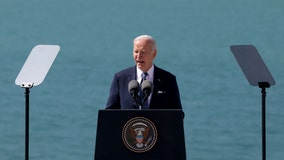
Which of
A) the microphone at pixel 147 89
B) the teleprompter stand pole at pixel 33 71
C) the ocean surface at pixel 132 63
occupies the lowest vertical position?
the microphone at pixel 147 89

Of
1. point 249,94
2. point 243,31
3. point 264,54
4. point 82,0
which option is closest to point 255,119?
point 249,94

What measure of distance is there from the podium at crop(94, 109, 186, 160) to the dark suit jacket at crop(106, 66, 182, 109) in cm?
34

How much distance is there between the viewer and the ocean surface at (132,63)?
29.4 feet

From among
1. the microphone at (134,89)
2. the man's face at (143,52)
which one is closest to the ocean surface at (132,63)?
the man's face at (143,52)

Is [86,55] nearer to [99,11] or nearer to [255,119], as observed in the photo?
[99,11]

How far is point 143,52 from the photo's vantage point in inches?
173

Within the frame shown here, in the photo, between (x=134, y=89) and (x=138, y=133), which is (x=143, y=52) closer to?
(x=134, y=89)

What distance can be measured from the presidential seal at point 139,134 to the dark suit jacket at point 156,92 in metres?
0.33

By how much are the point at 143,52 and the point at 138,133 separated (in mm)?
401

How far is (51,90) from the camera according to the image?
10734 mm

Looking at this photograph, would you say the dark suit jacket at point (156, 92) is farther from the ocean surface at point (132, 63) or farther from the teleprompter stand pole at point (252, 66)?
the ocean surface at point (132, 63)

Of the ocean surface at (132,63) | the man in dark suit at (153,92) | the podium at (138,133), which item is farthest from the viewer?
the ocean surface at (132,63)

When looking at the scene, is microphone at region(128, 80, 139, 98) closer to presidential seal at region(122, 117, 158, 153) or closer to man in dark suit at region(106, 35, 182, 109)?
presidential seal at region(122, 117, 158, 153)

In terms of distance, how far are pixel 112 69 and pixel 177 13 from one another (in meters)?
2.67
